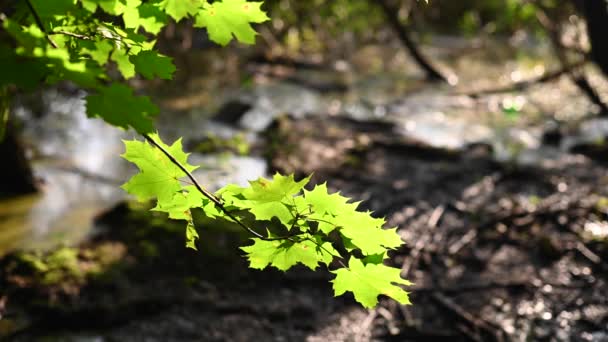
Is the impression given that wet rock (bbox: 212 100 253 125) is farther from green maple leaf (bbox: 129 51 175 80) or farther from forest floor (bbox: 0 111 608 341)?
green maple leaf (bbox: 129 51 175 80)

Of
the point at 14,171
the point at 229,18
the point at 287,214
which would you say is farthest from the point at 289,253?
the point at 14,171

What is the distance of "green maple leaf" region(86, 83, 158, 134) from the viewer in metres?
0.98

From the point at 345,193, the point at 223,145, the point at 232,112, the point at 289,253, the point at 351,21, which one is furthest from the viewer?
the point at 351,21

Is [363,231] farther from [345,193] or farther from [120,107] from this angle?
[345,193]

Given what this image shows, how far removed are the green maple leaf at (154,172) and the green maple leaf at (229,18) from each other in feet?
1.34

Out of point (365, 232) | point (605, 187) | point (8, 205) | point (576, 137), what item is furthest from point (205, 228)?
point (576, 137)

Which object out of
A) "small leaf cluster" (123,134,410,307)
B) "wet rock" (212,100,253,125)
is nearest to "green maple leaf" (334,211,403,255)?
"small leaf cluster" (123,134,410,307)

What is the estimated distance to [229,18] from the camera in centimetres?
153

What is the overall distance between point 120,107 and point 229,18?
65cm

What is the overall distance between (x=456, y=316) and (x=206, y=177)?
3.17 metres

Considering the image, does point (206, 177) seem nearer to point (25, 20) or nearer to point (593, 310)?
point (593, 310)

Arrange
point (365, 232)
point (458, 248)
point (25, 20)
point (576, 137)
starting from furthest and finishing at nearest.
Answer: point (576, 137) → point (458, 248) → point (365, 232) → point (25, 20)

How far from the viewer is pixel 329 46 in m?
12.4

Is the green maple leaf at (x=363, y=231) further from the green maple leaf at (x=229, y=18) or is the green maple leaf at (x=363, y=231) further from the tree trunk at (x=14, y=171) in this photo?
the tree trunk at (x=14, y=171)
